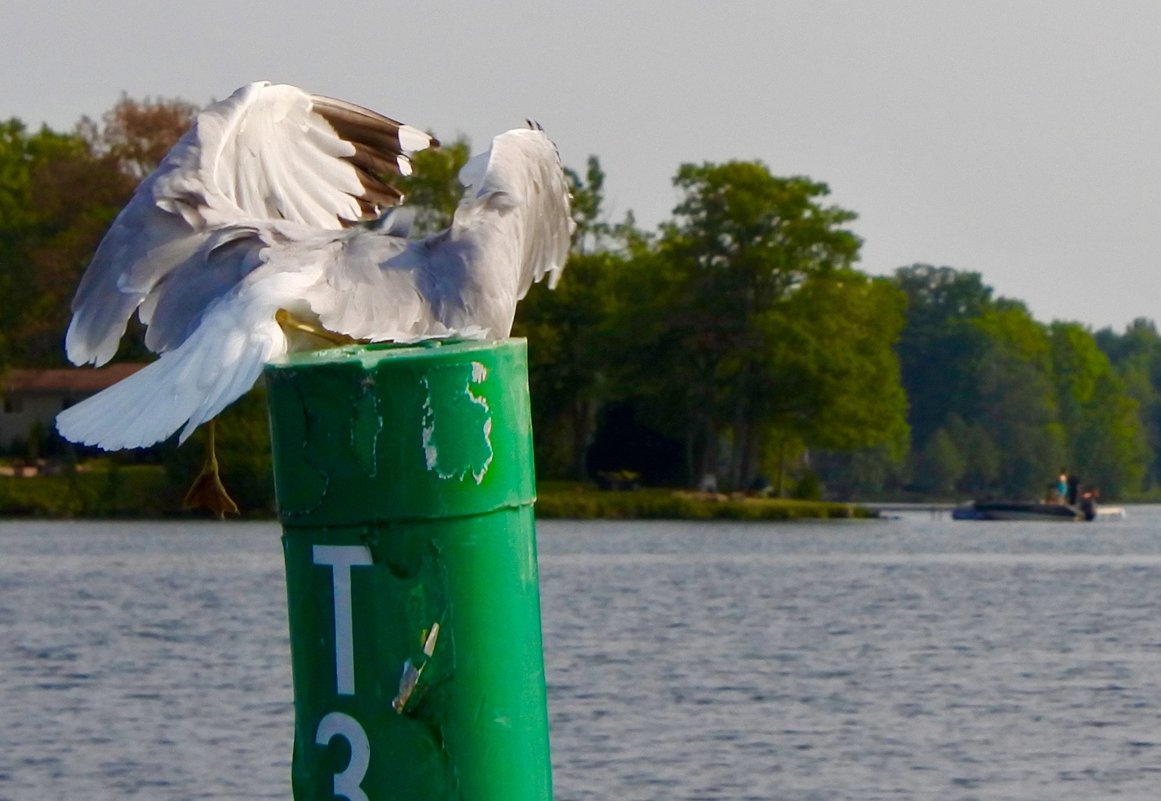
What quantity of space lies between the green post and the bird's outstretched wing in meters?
2.17

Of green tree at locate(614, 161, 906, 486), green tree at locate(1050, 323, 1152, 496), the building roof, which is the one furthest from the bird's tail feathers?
green tree at locate(1050, 323, 1152, 496)

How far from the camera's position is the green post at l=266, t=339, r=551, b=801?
177 inches

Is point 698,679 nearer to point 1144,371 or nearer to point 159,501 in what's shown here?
point 159,501

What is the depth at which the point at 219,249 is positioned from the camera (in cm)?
646

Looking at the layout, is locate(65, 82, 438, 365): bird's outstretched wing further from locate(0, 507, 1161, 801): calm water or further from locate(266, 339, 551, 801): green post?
locate(0, 507, 1161, 801): calm water

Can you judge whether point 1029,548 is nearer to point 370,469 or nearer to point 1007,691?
point 1007,691

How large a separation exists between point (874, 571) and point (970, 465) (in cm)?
7293

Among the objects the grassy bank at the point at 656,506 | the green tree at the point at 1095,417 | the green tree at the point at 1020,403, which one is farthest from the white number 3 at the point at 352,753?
the green tree at the point at 1095,417

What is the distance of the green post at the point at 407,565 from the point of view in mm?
4488

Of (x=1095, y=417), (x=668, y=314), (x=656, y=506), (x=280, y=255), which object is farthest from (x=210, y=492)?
(x=1095, y=417)

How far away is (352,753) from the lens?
15.0ft

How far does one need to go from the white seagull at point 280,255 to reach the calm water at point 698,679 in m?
6.53

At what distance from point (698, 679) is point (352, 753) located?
17.0m

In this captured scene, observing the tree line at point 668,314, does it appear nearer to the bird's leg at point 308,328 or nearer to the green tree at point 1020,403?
the green tree at point 1020,403
